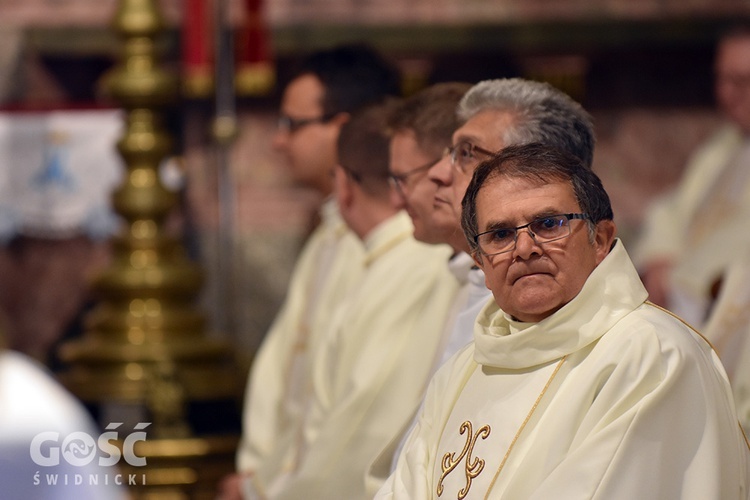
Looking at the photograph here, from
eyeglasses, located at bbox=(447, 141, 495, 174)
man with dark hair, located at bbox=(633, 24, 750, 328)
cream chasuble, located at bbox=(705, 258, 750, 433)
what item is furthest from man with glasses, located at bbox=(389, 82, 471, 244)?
man with dark hair, located at bbox=(633, 24, 750, 328)

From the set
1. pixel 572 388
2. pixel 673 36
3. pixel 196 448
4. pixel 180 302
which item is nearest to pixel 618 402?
pixel 572 388

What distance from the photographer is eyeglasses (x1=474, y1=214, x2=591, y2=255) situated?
3.05m

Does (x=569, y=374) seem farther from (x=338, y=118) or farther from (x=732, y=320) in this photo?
(x=338, y=118)

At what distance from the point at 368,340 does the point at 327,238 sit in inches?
65.6

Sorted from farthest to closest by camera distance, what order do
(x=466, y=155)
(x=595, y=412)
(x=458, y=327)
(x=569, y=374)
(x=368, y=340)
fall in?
(x=368, y=340) → (x=458, y=327) → (x=466, y=155) → (x=569, y=374) → (x=595, y=412)

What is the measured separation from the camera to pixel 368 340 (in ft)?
15.9

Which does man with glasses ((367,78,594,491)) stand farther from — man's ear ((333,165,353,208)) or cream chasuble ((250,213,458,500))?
man's ear ((333,165,353,208))

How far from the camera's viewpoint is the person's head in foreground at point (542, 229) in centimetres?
305

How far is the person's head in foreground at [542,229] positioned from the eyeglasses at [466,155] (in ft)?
1.89

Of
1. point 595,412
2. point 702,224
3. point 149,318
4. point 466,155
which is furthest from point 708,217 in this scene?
point 595,412

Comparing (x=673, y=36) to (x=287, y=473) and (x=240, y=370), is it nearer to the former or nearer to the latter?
(x=240, y=370)

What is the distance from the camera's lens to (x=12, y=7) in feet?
27.0

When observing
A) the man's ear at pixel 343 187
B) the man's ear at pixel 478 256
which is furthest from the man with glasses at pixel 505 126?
the man's ear at pixel 343 187

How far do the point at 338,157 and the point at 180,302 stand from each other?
7.78ft
